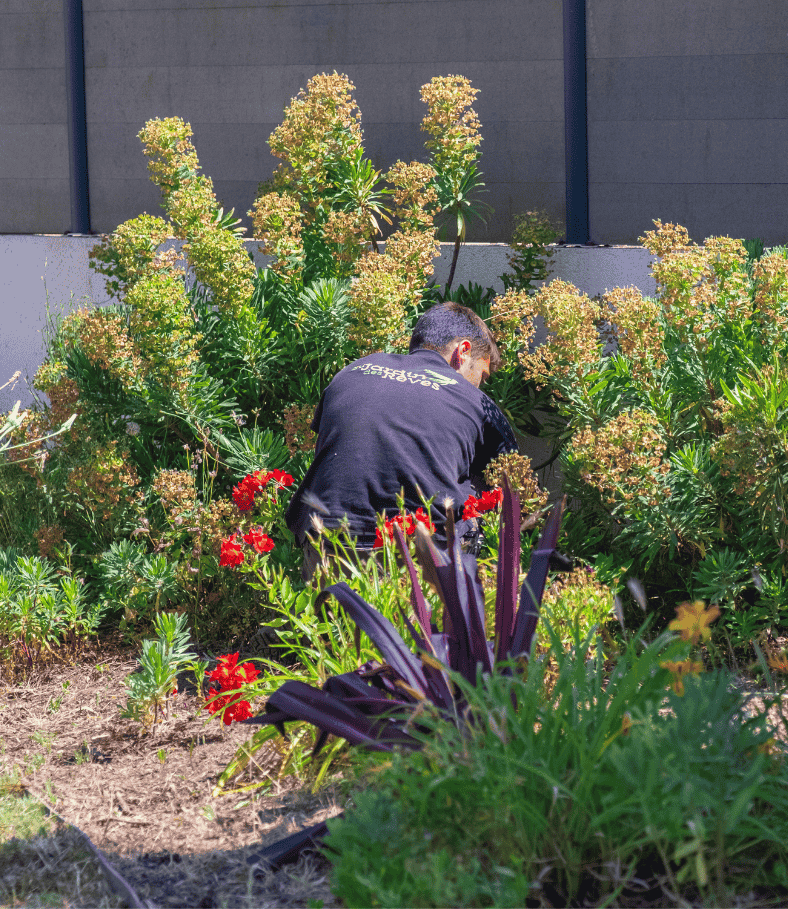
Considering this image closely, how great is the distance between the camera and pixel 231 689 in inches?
115

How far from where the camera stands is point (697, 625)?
1833 millimetres

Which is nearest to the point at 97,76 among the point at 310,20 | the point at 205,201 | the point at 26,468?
the point at 310,20

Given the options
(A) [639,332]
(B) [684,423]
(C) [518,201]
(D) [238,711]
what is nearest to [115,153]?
(C) [518,201]

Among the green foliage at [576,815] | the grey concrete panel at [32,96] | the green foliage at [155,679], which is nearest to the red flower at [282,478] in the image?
the green foliage at [155,679]

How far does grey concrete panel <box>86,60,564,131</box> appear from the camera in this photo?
17.9ft

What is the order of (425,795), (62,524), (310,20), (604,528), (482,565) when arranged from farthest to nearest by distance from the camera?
(310,20)
(62,524)
(604,528)
(482,565)
(425,795)

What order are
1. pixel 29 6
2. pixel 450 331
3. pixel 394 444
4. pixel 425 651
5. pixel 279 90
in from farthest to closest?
pixel 29 6 → pixel 279 90 → pixel 450 331 → pixel 394 444 → pixel 425 651

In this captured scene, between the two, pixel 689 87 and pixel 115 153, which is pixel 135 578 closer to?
pixel 115 153

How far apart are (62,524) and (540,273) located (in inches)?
106

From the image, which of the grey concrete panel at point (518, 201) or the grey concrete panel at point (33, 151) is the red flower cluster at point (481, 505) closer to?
the grey concrete panel at point (518, 201)

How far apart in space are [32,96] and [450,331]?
4.35 metres

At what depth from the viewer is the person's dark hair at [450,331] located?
3.94 m

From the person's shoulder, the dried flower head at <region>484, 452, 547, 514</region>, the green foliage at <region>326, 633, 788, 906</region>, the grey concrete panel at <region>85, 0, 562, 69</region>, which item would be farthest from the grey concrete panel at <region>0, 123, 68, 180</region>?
the green foliage at <region>326, 633, 788, 906</region>

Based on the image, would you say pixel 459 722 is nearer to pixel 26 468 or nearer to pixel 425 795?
pixel 425 795
